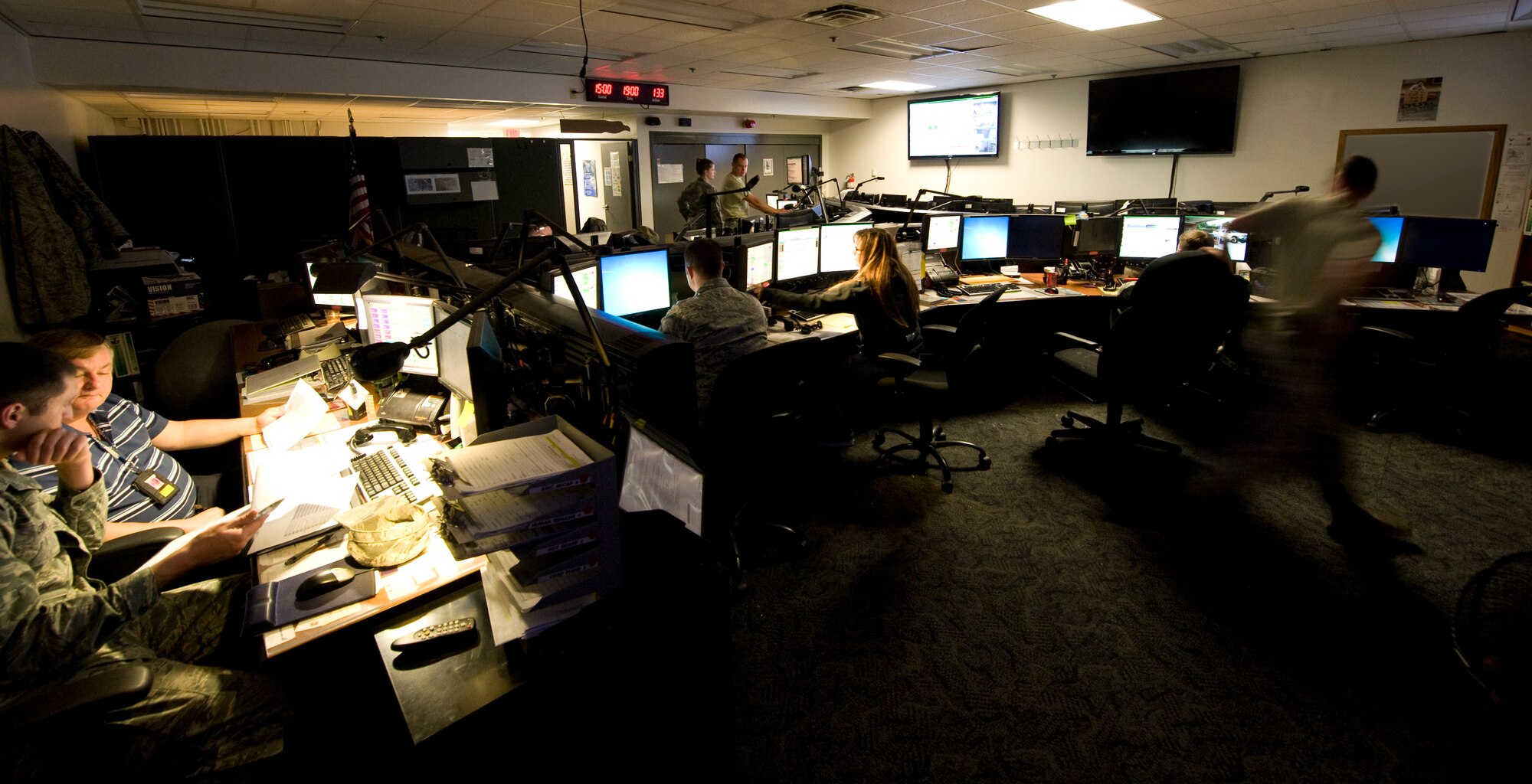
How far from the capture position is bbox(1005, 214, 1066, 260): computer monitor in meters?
4.98

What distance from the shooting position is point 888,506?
3.30m

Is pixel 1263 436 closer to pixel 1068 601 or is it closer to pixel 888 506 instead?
pixel 1068 601

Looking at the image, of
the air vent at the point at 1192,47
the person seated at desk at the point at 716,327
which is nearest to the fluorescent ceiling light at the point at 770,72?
the air vent at the point at 1192,47

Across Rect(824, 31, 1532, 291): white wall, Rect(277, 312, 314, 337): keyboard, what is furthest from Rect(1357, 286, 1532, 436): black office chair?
Rect(277, 312, 314, 337): keyboard

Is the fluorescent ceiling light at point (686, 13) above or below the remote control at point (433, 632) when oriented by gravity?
above

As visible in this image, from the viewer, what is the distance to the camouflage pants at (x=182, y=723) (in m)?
1.25

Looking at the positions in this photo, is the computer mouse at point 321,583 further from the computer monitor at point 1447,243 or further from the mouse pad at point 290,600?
the computer monitor at point 1447,243

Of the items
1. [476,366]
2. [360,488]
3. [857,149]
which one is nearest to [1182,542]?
[476,366]

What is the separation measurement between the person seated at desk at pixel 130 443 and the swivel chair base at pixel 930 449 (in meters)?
2.72

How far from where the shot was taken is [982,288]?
15.5 ft

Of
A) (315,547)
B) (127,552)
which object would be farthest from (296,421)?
(315,547)

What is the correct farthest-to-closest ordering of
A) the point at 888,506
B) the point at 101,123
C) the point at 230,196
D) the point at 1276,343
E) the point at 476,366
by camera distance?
the point at 101,123
the point at 230,196
the point at 888,506
the point at 1276,343
the point at 476,366

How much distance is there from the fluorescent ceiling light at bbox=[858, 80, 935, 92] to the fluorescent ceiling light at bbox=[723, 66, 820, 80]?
1151 mm

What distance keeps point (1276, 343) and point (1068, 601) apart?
4.47ft
